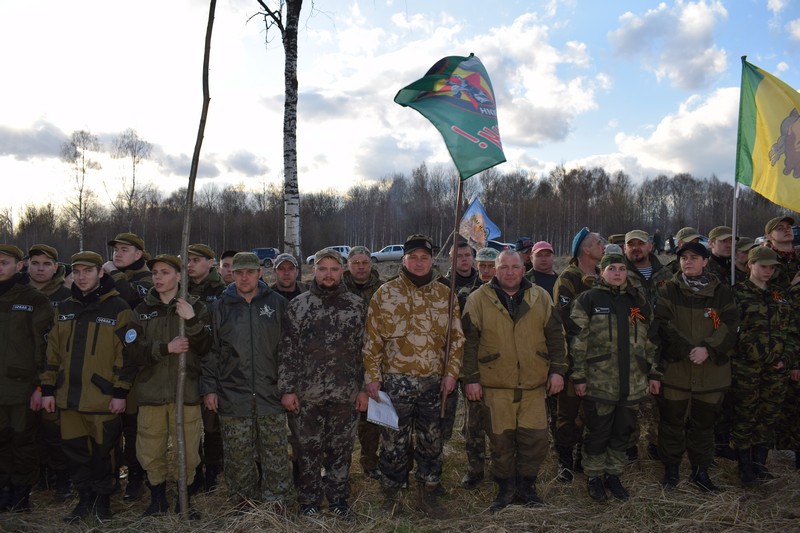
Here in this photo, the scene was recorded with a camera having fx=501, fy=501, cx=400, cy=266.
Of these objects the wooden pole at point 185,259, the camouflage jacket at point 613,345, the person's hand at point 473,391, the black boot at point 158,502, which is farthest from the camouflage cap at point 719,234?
the black boot at point 158,502

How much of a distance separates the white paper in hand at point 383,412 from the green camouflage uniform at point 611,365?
1765mm

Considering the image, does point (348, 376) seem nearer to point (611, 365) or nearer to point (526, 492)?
point (526, 492)

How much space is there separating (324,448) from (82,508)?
7.08ft

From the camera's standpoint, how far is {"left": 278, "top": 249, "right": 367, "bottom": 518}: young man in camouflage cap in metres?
4.30

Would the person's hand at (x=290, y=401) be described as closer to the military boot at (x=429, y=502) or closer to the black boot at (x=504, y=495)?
the military boot at (x=429, y=502)

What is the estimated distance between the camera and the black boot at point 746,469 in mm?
5020

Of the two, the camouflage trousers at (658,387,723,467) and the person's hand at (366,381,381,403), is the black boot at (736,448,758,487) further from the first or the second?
the person's hand at (366,381,381,403)

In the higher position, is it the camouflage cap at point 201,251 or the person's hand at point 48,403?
the camouflage cap at point 201,251

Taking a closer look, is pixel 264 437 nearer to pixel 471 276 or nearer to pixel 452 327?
pixel 452 327

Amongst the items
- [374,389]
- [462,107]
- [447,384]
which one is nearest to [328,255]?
[374,389]

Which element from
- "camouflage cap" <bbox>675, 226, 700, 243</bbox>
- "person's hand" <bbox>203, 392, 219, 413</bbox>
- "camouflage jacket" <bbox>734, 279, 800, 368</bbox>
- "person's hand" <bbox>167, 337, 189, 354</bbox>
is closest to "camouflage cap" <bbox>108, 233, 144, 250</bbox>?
"person's hand" <bbox>167, 337, 189, 354</bbox>

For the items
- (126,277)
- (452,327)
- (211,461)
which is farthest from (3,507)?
(452,327)

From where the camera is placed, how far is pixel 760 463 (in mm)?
5184

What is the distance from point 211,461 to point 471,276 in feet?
11.6
